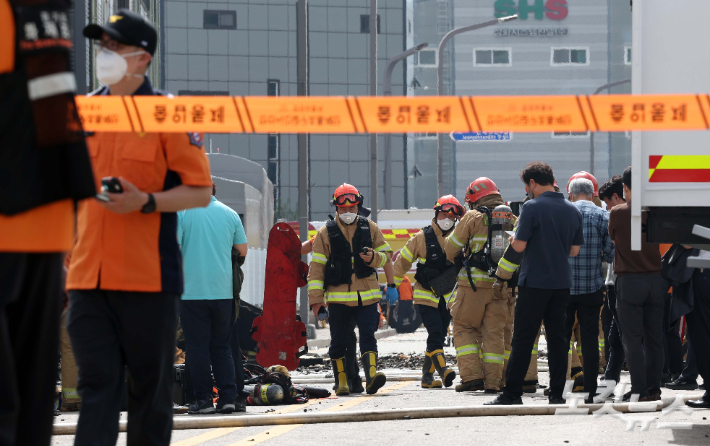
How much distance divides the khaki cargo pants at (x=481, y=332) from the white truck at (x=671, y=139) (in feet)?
12.1

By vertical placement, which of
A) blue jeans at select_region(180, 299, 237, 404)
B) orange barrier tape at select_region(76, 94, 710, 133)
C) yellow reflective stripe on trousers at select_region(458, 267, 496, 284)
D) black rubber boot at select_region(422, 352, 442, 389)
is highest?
orange barrier tape at select_region(76, 94, 710, 133)

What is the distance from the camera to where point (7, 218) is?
7.63 ft

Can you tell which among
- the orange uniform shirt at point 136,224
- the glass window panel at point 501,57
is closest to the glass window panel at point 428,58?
the glass window panel at point 501,57

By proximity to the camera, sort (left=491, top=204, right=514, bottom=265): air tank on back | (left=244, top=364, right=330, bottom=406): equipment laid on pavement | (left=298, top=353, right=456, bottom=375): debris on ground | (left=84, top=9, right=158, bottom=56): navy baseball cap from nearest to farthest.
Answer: (left=84, top=9, right=158, bottom=56): navy baseball cap < (left=244, top=364, right=330, bottom=406): equipment laid on pavement < (left=491, top=204, right=514, bottom=265): air tank on back < (left=298, top=353, right=456, bottom=375): debris on ground

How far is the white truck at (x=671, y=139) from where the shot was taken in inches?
245

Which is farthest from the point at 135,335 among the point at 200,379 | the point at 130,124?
the point at 200,379

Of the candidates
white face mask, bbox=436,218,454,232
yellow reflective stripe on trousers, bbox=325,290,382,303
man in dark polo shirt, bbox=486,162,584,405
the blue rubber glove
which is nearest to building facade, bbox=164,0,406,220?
the blue rubber glove

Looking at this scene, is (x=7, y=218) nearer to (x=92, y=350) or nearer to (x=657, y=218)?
(x=92, y=350)

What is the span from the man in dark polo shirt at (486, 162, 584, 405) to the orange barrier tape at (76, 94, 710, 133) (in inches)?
133

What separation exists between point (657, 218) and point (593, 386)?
2418 millimetres

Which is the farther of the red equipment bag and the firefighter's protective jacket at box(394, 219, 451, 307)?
the firefighter's protective jacket at box(394, 219, 451, 307)

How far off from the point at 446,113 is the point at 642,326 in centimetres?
401

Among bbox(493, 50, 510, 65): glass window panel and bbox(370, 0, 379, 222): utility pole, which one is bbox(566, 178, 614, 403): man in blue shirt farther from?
bbox(493, 50, 510, 65): glass window panel

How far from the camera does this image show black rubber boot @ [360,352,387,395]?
31.8 ft
